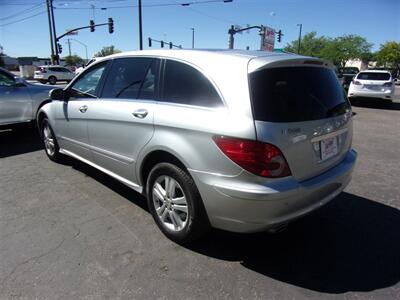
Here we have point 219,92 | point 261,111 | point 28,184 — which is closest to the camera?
point 261,111

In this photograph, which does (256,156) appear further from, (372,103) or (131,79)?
(372,103)

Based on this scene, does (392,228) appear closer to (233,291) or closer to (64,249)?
(233,291)

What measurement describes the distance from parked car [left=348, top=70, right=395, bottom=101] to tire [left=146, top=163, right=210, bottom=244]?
1399cm

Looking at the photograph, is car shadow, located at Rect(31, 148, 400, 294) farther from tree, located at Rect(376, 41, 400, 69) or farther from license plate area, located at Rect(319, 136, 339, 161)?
tree, located at Rect(376, 41, 400, 69)

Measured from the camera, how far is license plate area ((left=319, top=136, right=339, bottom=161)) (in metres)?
2.90

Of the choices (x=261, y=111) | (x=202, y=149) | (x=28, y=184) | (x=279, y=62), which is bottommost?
(x=28, y=184)

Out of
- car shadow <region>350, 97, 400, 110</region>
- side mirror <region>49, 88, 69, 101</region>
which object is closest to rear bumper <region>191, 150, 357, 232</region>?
side mirror <region>49, 88, 69, 101</region>

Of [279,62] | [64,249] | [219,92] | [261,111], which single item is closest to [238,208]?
[261,111]

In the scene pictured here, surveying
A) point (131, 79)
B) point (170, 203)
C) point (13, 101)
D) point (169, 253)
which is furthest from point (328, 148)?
point (13, 101)

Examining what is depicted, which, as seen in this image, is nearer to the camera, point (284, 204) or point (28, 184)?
point (284, 204)

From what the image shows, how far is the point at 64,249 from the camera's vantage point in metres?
3.08

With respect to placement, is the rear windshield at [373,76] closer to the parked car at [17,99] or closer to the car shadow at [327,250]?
the car shadow at [327,250]

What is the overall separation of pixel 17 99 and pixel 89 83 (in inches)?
139

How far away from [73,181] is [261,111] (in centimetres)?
323
